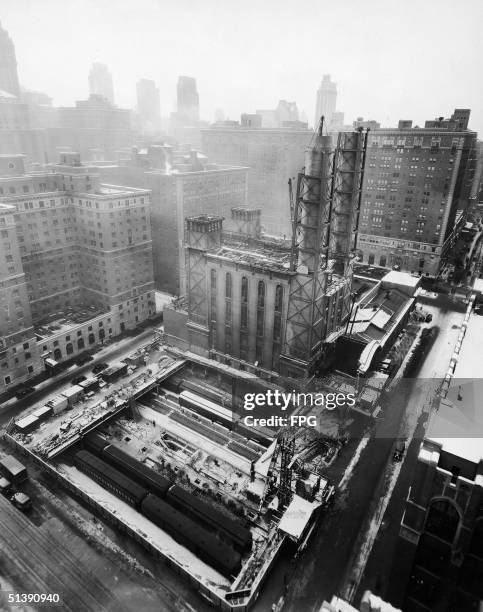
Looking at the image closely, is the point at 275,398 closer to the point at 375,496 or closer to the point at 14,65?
the point at 375,496

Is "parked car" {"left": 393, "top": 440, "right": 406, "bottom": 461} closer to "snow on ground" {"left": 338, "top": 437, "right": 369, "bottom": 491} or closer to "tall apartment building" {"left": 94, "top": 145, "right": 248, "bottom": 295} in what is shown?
"snow on ground" {"left": 338, "top": 437, "right": 369, "bottom": 491}

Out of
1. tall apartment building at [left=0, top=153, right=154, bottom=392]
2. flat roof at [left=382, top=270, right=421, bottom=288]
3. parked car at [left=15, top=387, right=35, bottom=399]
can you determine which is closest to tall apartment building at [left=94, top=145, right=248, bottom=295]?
tall apartment building at [left=0, top=153, right=154, bottom=392]

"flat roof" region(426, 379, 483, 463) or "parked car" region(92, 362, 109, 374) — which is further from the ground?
"flat roof" region(426, 379, 483, 463)

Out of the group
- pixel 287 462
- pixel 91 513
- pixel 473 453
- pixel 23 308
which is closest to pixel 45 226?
pixel 23 308

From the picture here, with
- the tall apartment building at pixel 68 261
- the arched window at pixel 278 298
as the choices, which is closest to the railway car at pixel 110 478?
the tall apartment building at pixel 68 261

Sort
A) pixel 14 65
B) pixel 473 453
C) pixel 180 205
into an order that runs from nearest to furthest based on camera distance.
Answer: pixel 473 453
pixel 180 205
pixel 14 65

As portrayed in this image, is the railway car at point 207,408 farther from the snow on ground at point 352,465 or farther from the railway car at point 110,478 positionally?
the snow on ground at point 352,465

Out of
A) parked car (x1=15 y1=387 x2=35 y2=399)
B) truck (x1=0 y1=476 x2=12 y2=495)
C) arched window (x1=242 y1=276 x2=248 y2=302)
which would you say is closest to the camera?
truck (x1=0 y1=476 x2=12 y2=495)
